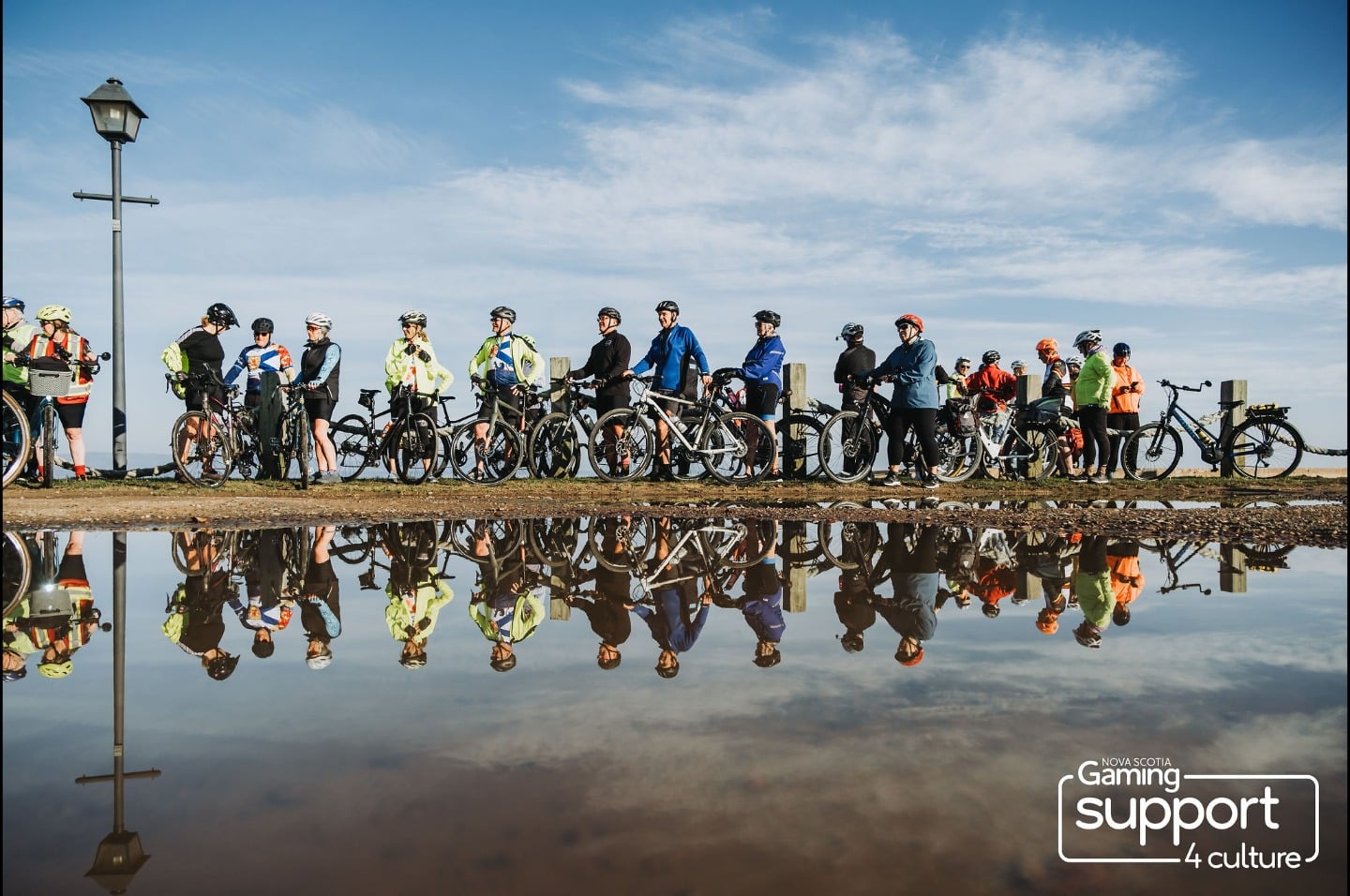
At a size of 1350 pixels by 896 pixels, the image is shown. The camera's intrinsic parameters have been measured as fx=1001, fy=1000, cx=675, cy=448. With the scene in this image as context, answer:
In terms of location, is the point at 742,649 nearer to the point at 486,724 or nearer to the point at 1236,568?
the point at 486,724

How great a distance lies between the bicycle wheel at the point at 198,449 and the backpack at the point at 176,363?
691 mm

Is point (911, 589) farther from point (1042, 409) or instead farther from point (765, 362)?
point (1042, 409)

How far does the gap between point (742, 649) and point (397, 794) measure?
6.23 ft

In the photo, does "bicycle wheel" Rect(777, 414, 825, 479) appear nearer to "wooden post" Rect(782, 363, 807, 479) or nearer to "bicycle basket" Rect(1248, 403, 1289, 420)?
"wooden post" Rect(782, 363, 807, 479)

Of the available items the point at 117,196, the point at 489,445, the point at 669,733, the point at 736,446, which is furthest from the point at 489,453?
the point at 669,733

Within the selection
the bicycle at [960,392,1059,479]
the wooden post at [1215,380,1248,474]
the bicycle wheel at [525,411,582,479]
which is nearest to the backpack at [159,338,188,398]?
the bicycle wheel at [525,411,582,479]

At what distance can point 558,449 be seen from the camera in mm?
13977

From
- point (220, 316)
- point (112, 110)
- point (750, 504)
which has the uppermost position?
point (112, 110)

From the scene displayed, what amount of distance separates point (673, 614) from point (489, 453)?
869 cm

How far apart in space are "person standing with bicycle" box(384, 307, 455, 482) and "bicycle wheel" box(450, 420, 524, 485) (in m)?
0.37

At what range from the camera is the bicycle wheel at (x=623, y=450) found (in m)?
13.0

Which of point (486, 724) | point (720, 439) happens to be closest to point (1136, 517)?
point (720, 439)

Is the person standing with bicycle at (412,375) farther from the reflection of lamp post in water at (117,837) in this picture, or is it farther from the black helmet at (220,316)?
the reflection of lamp post in water at (117,837)

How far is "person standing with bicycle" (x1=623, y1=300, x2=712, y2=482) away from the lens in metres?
13.4
